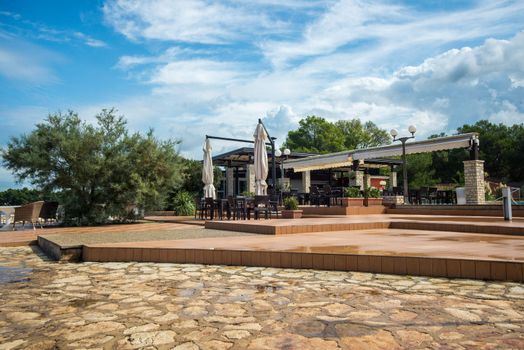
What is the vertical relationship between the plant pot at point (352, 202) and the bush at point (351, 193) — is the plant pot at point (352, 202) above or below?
below

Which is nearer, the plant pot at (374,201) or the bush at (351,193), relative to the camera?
the bush at (351,193)

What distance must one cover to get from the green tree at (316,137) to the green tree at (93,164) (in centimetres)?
3763

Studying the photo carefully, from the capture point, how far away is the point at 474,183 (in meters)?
15.2

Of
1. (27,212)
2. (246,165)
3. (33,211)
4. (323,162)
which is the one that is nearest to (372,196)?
(323,162)

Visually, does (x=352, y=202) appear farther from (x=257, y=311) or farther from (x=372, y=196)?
(x=257, y=311)

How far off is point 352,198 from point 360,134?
41.5 m

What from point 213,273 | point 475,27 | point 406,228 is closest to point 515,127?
point 475,27

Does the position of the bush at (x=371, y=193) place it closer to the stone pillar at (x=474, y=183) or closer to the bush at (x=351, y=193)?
the bush at (x=351, y=193)

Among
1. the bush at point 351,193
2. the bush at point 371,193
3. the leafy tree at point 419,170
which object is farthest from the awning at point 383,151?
the leafy tree at point 419,170

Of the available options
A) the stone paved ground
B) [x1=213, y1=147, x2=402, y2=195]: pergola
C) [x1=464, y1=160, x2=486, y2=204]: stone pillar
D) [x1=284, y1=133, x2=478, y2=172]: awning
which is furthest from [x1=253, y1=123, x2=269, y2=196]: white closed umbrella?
[x1=213, y1=147, x2=402, y2=195]: pergola

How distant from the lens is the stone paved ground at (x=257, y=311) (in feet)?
7.54

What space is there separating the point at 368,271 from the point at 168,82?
11.3 m

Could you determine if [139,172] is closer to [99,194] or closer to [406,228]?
[99,194]

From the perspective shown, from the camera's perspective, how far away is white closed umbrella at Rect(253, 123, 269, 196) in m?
12.4
